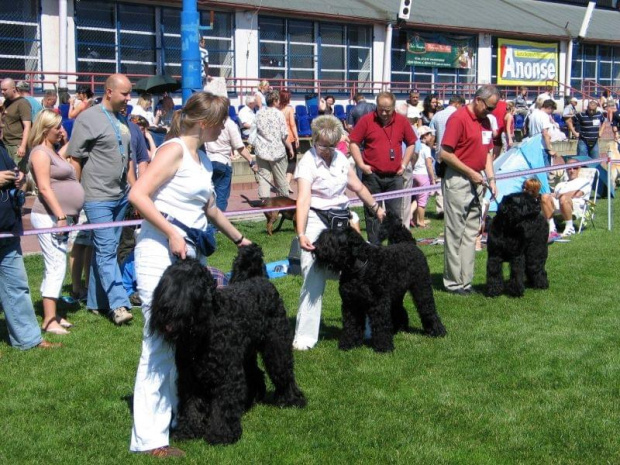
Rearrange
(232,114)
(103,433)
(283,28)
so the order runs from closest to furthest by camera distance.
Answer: (103,433) → (232,114) → (283,28)

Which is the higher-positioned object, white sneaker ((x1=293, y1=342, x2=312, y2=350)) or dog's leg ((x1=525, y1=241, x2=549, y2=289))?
dog's leg ((x1=525, y1=241, x2=549, y2=289))

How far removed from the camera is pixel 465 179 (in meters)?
8.56

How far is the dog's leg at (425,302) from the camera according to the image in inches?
279

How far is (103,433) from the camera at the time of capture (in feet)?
16.7

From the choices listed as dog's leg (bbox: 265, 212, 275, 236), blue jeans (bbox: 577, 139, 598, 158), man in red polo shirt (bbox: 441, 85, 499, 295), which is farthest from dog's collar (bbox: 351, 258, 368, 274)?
blue jeans (bbox: 577, 139, 598, 158)

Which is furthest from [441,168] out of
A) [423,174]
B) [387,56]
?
[387,56]

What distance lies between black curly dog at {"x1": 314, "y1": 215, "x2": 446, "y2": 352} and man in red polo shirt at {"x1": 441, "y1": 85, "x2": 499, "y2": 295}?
1602 mm

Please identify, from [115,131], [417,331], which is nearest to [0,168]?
[115,131]

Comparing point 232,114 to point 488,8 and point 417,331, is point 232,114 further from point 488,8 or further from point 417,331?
point 488,8

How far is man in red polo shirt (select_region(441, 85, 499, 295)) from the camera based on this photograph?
8.44 metres

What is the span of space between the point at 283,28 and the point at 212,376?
79.5 feet

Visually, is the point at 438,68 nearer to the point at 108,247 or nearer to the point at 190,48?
the point at 190,48

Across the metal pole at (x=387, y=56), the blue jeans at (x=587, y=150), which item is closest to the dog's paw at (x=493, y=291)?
the blue jeans at (x=587, y=150)

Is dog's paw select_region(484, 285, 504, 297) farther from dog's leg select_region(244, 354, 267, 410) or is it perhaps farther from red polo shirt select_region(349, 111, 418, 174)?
dog's leg select_region(244, 354, 267, 410)
